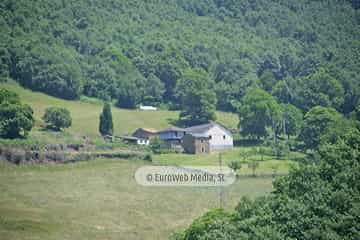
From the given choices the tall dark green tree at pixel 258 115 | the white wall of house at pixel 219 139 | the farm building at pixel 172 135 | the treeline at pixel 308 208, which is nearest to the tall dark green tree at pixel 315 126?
the tall dark green tree at pixel 258 115

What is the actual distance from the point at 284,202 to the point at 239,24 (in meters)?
130

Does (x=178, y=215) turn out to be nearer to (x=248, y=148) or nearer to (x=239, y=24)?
(x=248, y=148)

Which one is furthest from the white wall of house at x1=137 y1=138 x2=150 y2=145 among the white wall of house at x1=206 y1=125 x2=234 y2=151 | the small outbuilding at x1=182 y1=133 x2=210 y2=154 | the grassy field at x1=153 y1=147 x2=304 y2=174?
the grassy field at x1=153 y1=147 x2=304 y2=174

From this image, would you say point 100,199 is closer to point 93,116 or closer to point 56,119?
point 56,119

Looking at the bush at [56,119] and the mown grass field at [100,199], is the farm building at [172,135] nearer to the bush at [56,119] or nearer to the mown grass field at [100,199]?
the mown grass field at [100,199]

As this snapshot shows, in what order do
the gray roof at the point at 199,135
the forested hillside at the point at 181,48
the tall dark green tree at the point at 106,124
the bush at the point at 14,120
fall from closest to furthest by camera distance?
the bush at the point at 14,120 < the gray roof at the point at 199,135 < the tall dark green tree at the point at 106,124 < the forested hillside at the point at 181,48

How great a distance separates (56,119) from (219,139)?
46.8 ft

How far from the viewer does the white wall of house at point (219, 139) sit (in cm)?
6550

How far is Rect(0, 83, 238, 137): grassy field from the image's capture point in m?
69.2

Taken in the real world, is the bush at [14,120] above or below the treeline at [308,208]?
above

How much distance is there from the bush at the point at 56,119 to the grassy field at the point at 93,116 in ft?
3.58

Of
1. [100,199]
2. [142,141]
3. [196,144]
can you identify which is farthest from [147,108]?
[100,199]

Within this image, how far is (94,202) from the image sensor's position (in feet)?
131

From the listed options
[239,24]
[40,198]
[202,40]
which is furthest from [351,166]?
[239,24]
